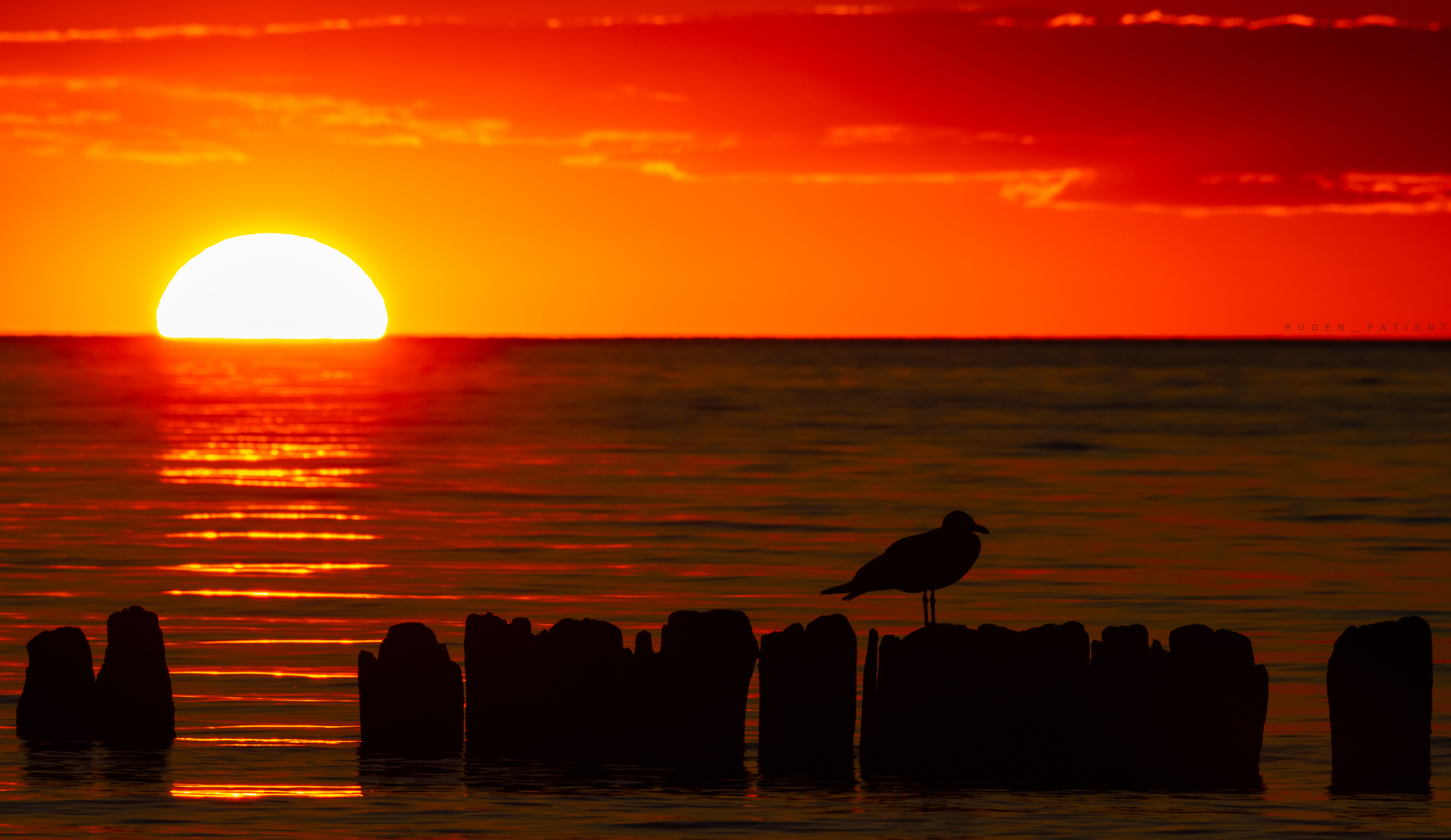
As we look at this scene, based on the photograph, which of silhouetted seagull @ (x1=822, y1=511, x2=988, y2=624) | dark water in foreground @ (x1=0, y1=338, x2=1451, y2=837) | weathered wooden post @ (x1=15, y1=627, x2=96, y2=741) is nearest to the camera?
dark water in foreground @ (x1=0, y1=338, x2=1451, y2=837)

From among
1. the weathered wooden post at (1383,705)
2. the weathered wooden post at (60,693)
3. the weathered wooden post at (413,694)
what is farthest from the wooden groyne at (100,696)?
the weathered wooden post at (1383,705)

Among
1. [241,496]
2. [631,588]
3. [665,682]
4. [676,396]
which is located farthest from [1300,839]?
[676,396]

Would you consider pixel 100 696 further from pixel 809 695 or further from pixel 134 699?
pixel 809 695

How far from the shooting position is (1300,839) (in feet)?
40.6

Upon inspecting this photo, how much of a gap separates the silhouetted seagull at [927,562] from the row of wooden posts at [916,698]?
934 millimetres

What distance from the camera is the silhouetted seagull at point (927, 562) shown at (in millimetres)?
14289

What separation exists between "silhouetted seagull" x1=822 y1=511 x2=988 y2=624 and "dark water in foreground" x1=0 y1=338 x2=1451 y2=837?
1.60 m

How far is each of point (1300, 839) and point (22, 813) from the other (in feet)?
26.4

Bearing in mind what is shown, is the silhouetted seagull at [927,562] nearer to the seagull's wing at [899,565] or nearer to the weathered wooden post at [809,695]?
the seagull's wing at [899,565]

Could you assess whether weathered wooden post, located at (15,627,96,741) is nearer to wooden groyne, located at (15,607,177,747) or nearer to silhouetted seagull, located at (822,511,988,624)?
wooden groyne, located at (15,607,177,747)

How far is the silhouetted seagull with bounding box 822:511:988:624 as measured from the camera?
14.3 meters

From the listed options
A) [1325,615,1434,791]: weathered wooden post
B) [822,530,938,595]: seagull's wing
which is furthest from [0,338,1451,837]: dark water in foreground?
[822,530,938,595]: seagull's wing

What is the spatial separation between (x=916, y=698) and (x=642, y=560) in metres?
15.0

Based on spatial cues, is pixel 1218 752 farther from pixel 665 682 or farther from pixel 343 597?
pixel 343 597
